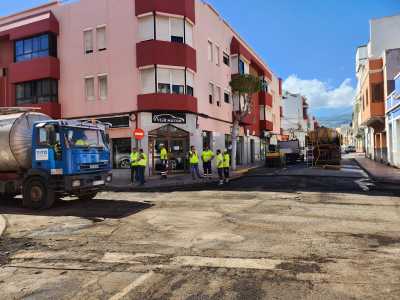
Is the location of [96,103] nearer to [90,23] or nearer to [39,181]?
[90,23]

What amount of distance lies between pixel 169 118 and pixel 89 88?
20.1 ft

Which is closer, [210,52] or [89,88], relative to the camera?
[89,88]

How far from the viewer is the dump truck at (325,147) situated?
30.0 metres

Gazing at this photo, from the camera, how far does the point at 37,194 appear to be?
39.1ft

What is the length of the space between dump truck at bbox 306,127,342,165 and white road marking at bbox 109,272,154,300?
27071 millimetres

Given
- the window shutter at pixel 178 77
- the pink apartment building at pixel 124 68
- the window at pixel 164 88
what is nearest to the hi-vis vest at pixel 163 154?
the pink apartment building at pixel 124 68

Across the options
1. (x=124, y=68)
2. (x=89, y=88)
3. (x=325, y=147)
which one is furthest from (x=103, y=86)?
(x=325, y=147)

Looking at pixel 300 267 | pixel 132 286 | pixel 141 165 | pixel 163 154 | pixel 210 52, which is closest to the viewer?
pixel 132 286

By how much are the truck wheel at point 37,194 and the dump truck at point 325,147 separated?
2338 centimetres

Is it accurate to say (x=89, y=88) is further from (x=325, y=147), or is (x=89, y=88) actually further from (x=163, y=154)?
(x=325, y=147)

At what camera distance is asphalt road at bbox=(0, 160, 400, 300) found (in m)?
4.73

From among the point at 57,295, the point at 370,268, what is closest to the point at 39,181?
the point at 57,295

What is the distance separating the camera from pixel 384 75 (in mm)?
27688

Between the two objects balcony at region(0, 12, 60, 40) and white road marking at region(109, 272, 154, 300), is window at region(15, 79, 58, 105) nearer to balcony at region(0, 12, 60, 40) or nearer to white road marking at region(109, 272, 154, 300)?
balcony at region(0, 12, 60, 40)
